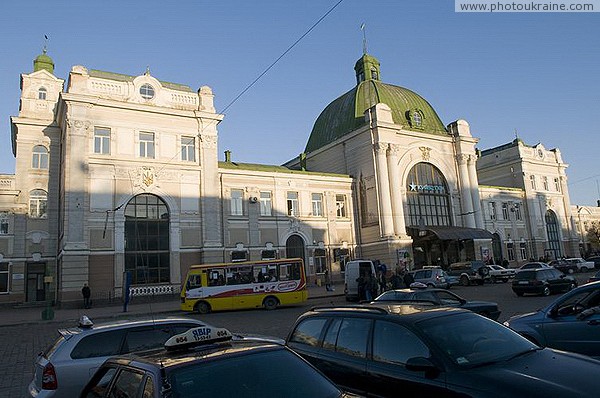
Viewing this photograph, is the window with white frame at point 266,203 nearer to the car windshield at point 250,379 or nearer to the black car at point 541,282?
the black car at point 541,282

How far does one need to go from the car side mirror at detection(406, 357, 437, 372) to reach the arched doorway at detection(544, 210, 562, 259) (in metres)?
62.1

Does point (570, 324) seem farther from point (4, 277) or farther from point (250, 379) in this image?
point (4, 277)

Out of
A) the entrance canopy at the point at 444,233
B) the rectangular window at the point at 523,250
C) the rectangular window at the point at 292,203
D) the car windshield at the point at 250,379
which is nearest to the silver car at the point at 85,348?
the car windshield at the point at 250,379

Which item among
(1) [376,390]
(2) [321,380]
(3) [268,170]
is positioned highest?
(3) [268,170]

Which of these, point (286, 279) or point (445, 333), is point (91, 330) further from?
point (286, 279)

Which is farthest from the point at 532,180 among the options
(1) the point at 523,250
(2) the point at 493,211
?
(1) the point at 523,250

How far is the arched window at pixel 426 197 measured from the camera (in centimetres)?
4591

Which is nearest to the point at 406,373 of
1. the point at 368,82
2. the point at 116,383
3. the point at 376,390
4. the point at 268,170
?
the point at 376,390

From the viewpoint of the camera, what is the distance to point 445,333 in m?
5.13

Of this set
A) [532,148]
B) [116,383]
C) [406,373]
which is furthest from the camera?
[532,148]

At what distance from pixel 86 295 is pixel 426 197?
33905mm

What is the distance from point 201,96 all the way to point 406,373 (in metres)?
34.6

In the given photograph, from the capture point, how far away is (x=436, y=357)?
4.80m

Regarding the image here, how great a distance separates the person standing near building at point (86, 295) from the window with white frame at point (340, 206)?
76.7 ft
